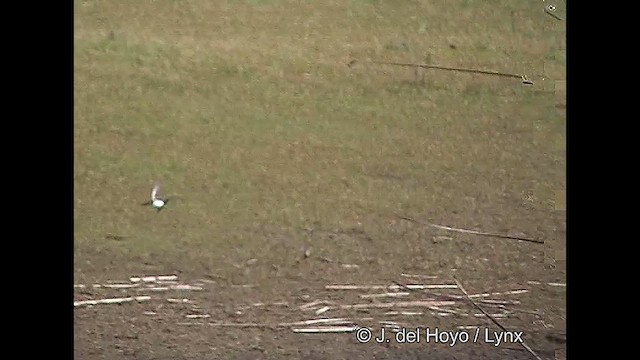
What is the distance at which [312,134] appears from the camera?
1.81 meters

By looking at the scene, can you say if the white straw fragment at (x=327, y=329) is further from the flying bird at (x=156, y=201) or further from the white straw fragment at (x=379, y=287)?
the flying bird at (x=156, y=201)

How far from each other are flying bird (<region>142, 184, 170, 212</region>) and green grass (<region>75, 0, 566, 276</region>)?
0.05 feet

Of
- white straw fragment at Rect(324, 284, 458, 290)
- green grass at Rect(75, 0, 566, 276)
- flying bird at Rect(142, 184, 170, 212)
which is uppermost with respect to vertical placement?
green grass at Rect(75, 0, 566, 276)

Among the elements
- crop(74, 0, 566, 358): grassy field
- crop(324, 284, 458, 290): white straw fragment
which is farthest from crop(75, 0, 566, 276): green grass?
crop(324, 284, 458, 290): white straw fragment

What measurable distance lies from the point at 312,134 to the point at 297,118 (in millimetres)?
47

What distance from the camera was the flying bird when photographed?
5.82 ft

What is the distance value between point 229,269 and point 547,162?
2.36 feet

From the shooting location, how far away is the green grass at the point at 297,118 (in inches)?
69.9

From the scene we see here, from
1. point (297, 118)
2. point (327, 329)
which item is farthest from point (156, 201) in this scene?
point (327, 329)

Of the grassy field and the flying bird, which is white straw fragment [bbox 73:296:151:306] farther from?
the flying bird

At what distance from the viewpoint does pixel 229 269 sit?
1769 mm
